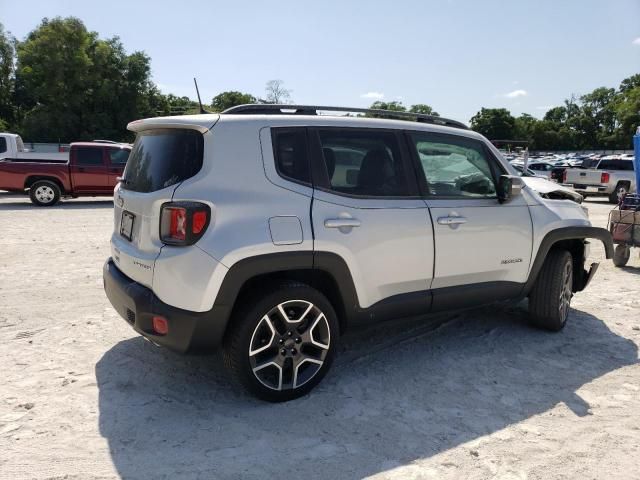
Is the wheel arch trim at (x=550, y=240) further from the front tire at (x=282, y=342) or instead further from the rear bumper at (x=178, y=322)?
the rear bumper at (x=178, y=322)

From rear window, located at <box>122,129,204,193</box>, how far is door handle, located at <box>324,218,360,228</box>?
34.5 inches

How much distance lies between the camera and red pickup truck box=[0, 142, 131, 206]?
1457 cm

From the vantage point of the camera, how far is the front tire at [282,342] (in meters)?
3.20

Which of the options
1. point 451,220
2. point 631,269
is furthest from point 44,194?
point 631,269

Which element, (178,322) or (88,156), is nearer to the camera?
(178,322)

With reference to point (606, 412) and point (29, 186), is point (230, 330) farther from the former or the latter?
point (29, 186)

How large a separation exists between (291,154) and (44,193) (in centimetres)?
1382

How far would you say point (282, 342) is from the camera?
11.0 feet

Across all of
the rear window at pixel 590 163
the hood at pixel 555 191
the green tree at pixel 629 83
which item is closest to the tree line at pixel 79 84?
the rear window at pixel 590 163

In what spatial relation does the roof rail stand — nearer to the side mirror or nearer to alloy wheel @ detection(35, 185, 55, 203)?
the side mirror

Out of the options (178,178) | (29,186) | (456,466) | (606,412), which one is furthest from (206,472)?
(29,186)

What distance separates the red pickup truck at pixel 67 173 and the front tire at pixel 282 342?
13441 mm

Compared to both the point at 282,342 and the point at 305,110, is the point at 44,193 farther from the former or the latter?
the point at 282,342

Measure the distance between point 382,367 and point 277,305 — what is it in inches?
46.6
